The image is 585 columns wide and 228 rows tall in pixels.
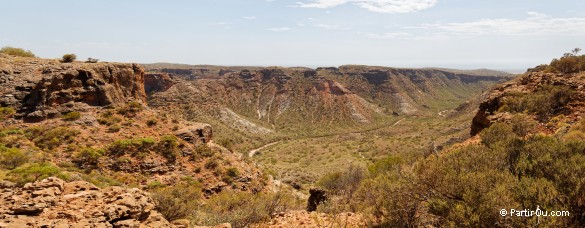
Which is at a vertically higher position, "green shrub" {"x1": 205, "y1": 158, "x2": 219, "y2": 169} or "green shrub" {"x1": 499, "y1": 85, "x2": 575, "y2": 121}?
"green shrub" {"x1": 499, "y1": 85, "x2": 575, "y2": 121}

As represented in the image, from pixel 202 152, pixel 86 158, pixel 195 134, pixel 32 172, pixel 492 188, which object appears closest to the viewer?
pixel 492 188

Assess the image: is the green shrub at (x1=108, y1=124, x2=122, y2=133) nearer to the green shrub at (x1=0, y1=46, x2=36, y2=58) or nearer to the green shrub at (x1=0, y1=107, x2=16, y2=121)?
the green shrub at (x1=0, y1=107, x2=16, y2=121)

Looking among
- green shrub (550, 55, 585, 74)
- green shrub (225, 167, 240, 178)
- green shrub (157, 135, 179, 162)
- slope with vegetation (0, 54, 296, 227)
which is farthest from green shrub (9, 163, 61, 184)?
green shrub (550, 55, 585, 74)

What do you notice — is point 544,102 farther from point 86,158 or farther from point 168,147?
point 86,158

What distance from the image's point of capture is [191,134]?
27.0m

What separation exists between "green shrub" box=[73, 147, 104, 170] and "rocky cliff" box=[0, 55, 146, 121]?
6.25 metres

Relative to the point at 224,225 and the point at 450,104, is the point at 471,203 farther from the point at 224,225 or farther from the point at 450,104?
the point at 450,104

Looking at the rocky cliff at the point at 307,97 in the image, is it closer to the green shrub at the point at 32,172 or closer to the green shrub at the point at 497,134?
the green shrub at the point at 32,172

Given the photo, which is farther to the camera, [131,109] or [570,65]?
[570,65]

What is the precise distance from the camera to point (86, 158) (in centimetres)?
2045

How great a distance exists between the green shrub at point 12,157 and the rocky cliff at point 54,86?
6474 millimetres

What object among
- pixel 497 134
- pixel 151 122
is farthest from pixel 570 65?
pixel 151 122

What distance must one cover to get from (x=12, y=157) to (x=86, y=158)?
13.4ft

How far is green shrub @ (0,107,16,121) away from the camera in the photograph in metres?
22.5
